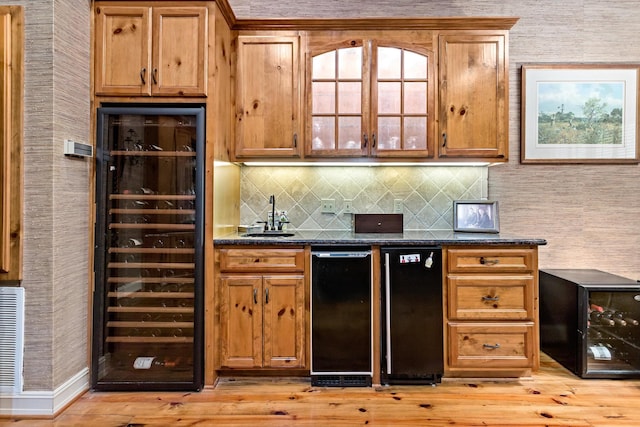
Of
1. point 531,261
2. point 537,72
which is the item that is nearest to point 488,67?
point 537,72

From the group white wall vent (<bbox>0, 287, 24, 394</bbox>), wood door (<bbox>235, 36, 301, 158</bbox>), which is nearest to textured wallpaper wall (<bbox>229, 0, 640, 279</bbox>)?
wood door (<bbox>235, 36, 301, 158</bbox>)

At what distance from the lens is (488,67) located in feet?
9.54

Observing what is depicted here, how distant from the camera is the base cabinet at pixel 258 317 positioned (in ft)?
8.48

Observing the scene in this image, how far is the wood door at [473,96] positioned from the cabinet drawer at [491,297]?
0.93m

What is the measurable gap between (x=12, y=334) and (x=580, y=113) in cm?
434

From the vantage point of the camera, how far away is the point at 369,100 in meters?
2.94

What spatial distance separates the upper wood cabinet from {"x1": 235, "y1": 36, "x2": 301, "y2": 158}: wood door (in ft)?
1.46

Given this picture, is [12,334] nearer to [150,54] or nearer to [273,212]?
[273,212]

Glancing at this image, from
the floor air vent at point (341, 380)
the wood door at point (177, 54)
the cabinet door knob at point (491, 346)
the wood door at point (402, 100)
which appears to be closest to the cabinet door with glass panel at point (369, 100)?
the wood door at point (402, 100)

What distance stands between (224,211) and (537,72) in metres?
2.79

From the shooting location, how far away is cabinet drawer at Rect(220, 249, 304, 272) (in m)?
2.59

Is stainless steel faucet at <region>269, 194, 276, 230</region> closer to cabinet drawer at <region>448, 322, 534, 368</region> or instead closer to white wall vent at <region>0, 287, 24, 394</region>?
cabinet drawer at <region>448, 322, 534, 368</region>

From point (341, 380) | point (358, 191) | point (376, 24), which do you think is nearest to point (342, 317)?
point (341, 380)

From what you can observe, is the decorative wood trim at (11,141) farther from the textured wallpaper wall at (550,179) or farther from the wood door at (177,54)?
the textured wallpaper wall at (550,179)
